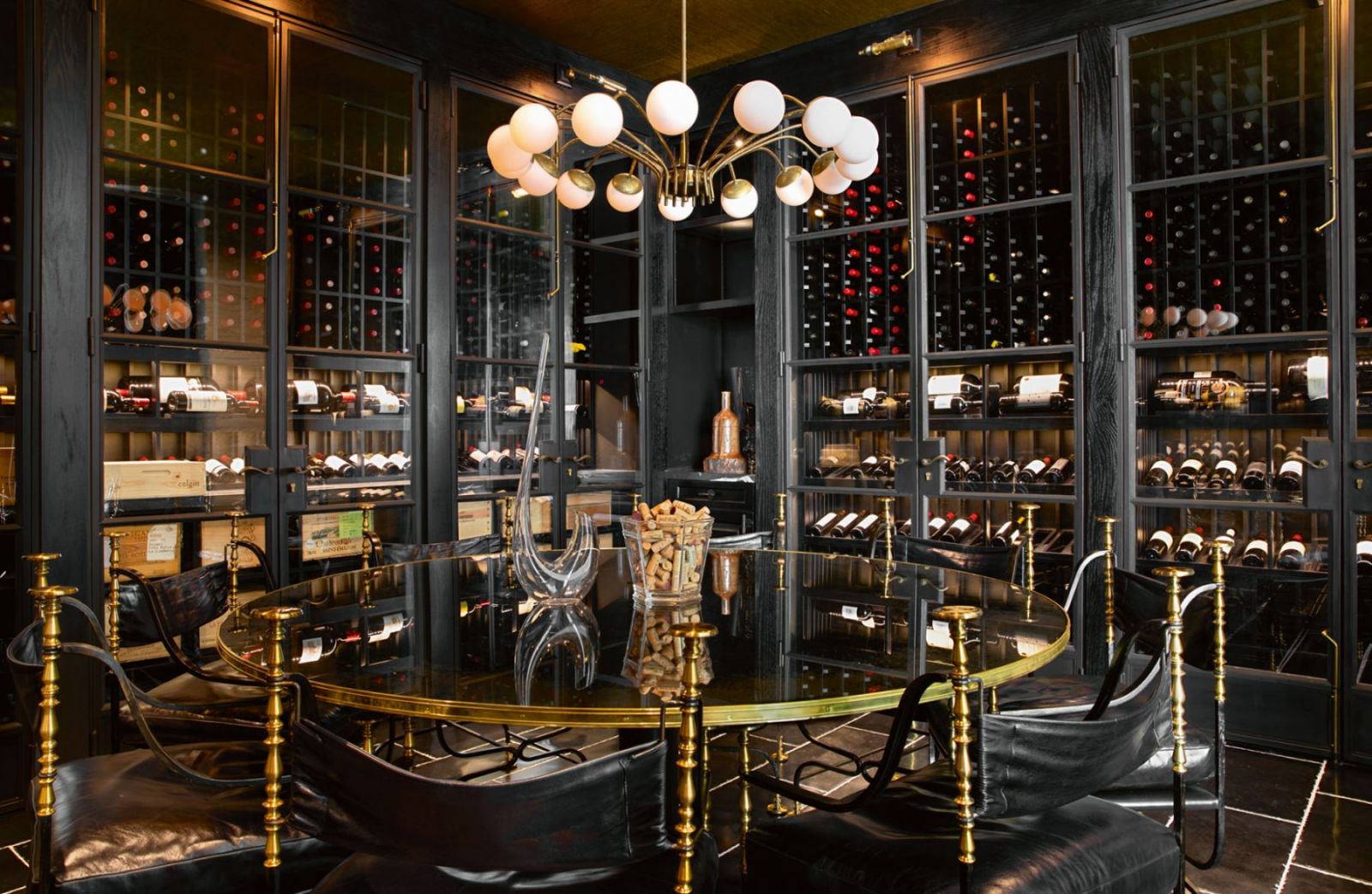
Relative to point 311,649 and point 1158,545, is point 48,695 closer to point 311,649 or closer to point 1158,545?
point 311,649

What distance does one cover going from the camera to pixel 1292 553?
3.31 meters

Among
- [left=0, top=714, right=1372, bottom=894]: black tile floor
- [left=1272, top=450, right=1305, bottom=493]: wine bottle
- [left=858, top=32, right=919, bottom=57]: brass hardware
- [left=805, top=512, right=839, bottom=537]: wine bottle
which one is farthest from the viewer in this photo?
[left=805, top=512, right=839, bottom=537]: wine bottle

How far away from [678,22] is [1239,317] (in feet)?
8.74

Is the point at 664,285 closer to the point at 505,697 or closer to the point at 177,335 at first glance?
the point at 177,335

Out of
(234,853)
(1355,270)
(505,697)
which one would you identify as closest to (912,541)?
(1355,270)

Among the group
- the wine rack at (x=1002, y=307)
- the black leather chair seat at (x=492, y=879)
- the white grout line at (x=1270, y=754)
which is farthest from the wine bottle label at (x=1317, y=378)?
the black leather chair seat at (x=492, y=879)

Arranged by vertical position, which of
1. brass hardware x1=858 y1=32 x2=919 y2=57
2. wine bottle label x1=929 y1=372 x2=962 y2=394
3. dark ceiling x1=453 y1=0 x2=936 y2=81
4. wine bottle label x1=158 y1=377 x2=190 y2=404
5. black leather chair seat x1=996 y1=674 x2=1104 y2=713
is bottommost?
black leather chair seat x1=996 y1=674 x2=1104 y2=713

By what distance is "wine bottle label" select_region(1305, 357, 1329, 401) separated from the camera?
3234 millimetres

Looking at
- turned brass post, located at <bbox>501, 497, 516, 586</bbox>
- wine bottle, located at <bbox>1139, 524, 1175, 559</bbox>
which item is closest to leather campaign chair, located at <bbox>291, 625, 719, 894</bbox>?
turned brass post, located at <bbox>501, 497, 516, 586</bbox>

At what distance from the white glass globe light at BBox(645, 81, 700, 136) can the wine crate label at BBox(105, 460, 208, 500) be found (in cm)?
210

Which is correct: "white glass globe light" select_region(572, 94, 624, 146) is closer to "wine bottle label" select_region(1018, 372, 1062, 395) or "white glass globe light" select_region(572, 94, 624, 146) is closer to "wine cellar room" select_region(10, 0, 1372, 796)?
"wine cellar room" select_region(10, 0, 1372, 796)

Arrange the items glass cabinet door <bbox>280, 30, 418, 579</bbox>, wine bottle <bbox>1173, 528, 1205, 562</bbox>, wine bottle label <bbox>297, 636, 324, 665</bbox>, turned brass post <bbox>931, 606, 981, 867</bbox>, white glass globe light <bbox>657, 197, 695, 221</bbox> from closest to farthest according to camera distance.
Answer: turned brass post <bbox>931, 606, 981, 867</bbox>, wine bottle label <bbox>297, 636, 324, 665</bbox>, white glass globe light <bbox>657, 197, 695, 221</bbox>, wine bottle <bbox>1173, 528, 1205, 562</bbox>, glass cabinet door <bbox>280, 30, 418, 579</bbox>

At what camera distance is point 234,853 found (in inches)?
56.4

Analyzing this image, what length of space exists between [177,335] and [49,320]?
1.35ft
